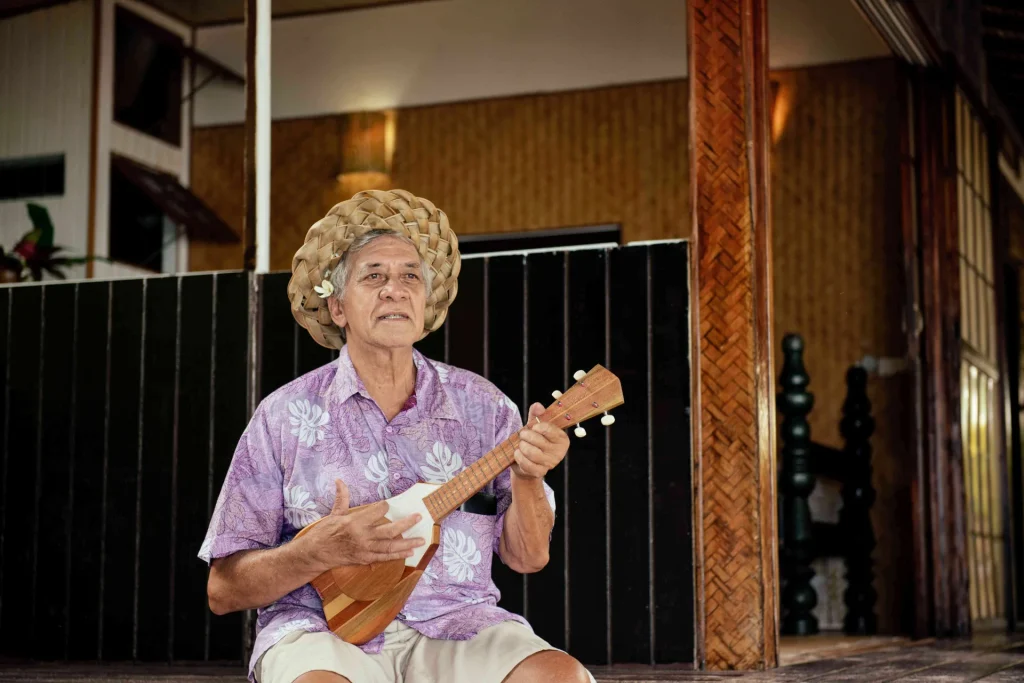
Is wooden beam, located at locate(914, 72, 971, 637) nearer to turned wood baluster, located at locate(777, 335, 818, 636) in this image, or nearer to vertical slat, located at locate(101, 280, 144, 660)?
turned wood baluster, located at locate(777, 335, 818, 636)

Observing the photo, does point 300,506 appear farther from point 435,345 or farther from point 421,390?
point 435,345

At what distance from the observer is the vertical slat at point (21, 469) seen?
14.7 ft

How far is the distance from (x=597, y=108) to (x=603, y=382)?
6.03m

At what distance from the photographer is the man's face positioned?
7.53ft

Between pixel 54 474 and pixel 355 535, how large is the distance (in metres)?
2.85

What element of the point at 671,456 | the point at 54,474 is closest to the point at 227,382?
the point at 54,474

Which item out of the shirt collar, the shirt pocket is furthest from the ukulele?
the shirt collar

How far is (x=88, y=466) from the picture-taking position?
4.50 meters

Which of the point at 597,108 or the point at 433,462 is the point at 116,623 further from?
the point at 597,108

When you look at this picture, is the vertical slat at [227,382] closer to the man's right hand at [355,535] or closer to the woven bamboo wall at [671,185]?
the man's right hand at [355,535]

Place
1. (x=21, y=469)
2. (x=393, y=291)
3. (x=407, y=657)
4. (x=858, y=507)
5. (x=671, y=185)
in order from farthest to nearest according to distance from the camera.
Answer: (x=671, y=185), (x=858, y=507), (x=21, y=469), (x=393, y=291), (x=407, y=657)

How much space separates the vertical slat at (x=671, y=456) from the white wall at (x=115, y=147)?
477 centimetres

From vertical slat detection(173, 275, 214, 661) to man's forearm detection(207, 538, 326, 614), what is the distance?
2.24m

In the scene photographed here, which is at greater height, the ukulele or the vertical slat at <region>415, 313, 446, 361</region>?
the vertical slat at <region>415, 313, 446, 361</region>
